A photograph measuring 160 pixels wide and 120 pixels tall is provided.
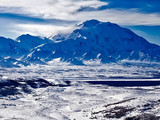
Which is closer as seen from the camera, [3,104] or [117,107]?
[117,107]

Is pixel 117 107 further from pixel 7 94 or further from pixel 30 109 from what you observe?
pixel 7 94

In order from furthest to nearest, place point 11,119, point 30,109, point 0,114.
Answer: point 30,109 → point 0,114 → point 11,119

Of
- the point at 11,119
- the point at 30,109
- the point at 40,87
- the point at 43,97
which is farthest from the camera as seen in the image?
the point at 40,87

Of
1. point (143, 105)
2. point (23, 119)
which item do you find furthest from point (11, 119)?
point (143, 105)

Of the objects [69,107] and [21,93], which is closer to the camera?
[69,107]

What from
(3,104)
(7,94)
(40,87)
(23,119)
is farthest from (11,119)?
(40,87)

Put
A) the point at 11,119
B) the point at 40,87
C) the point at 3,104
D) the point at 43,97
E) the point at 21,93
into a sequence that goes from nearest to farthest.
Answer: the point at 11,119 → the point at 3,104 → the point at 43,97 → the point at 21,93 → the point at 40,87

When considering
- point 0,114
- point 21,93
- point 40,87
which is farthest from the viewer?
point 40,87

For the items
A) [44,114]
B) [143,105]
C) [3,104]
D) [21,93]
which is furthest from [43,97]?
[143,105]

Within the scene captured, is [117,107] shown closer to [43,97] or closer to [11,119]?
[11,119]
